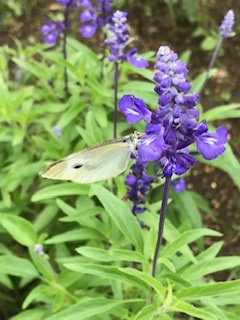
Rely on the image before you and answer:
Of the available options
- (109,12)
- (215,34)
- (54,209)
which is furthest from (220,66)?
(54,209)

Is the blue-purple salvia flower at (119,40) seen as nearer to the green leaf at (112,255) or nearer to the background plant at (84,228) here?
the background plant at (84,228)

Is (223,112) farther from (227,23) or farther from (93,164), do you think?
(93,164)

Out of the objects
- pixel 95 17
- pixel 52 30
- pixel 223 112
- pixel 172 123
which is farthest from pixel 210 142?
pixel 52 30

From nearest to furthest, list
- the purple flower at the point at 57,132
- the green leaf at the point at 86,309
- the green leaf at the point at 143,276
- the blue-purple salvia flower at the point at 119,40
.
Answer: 1. the green leaf at the point at 143,276
2. the green leaf at the point at 86,309
3. the blue-purple salvia flower at the point at 119,40
4. the purple flower at the point at 57,132

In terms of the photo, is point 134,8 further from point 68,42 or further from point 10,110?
point 10,110

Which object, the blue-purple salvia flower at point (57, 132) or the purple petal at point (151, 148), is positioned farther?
the blue-purple salvia flower at point (57, 132)

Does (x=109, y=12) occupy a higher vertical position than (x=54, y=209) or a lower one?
higher

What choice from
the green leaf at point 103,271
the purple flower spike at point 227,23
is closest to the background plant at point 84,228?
the green leaf at point 103,271

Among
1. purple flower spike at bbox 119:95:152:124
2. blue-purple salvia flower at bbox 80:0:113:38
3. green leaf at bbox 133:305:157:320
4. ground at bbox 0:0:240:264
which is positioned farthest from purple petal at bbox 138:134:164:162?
ground at bbox 0:0:240:264

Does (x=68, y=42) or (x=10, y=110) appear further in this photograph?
(x=68, y=42)
